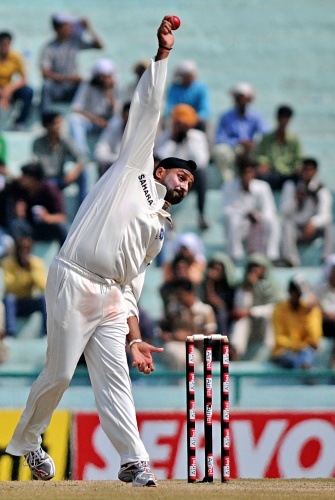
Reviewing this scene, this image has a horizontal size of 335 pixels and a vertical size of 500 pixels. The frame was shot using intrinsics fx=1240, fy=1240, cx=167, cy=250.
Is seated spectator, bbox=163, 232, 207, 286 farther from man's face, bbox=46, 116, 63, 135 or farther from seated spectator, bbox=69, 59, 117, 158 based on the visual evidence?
seated spectator, bbox=69, 59, 117, 158

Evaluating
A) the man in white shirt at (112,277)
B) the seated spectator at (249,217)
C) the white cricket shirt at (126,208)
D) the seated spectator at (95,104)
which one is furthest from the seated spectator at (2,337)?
the white cricket shirt at (126,208)

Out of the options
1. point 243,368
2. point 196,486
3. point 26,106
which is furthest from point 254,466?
point 26,106

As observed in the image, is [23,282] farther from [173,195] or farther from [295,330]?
[173,195]

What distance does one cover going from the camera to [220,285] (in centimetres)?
1027

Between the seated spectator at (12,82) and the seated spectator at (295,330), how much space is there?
4150 millimetres

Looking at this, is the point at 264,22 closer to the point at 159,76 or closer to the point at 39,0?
the point at 39,0

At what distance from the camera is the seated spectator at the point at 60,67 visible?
42.5 ft

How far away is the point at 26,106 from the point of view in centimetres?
1286

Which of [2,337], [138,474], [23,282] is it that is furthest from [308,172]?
[138,474]

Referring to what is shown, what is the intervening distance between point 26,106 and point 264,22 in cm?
359

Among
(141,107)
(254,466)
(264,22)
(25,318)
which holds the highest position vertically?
(264,22)

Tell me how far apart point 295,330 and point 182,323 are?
92cm

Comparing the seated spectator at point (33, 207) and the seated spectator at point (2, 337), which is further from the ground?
the seated spectator at point (33, 207)

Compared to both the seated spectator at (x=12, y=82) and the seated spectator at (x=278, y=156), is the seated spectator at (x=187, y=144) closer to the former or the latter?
the seated spectator at (x=278, y=156)
